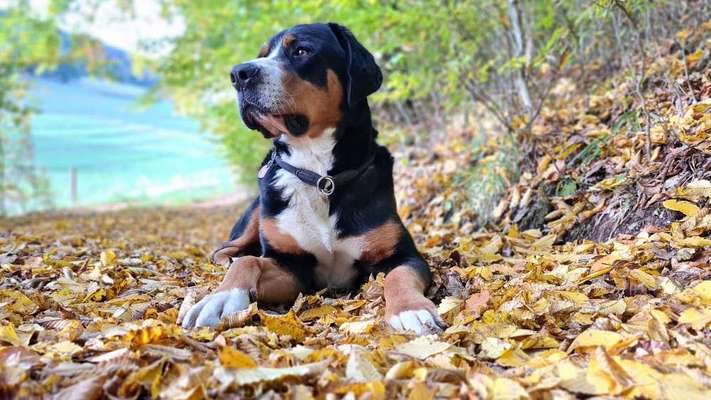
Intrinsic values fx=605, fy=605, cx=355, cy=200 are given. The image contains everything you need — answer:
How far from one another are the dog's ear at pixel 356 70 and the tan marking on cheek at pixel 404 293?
40.9 inches

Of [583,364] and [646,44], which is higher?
[646,44]

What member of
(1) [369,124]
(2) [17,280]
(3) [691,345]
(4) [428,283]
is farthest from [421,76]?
(3) [691,345]

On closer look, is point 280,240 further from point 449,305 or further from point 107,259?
point 107,259

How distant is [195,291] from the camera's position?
3.09 metres

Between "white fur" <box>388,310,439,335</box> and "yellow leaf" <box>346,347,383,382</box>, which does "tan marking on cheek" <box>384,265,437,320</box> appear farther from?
"yellow leaf" <box>346,347,383,382</box>

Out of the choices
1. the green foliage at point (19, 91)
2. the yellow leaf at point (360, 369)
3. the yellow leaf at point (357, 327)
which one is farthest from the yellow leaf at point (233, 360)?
the green foliage at point (19, 91)

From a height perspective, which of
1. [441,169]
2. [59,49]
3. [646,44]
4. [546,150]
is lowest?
[441,169]

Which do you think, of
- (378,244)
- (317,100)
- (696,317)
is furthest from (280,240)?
(696,317)

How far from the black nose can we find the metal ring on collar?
0.66 m

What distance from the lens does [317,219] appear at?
134 inches

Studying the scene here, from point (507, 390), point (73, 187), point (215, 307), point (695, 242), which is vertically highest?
point (215, 307)

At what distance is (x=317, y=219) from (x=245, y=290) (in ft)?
2.32

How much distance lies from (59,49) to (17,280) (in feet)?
48.5

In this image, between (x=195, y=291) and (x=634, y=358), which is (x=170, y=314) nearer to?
(x=195, y=291)
